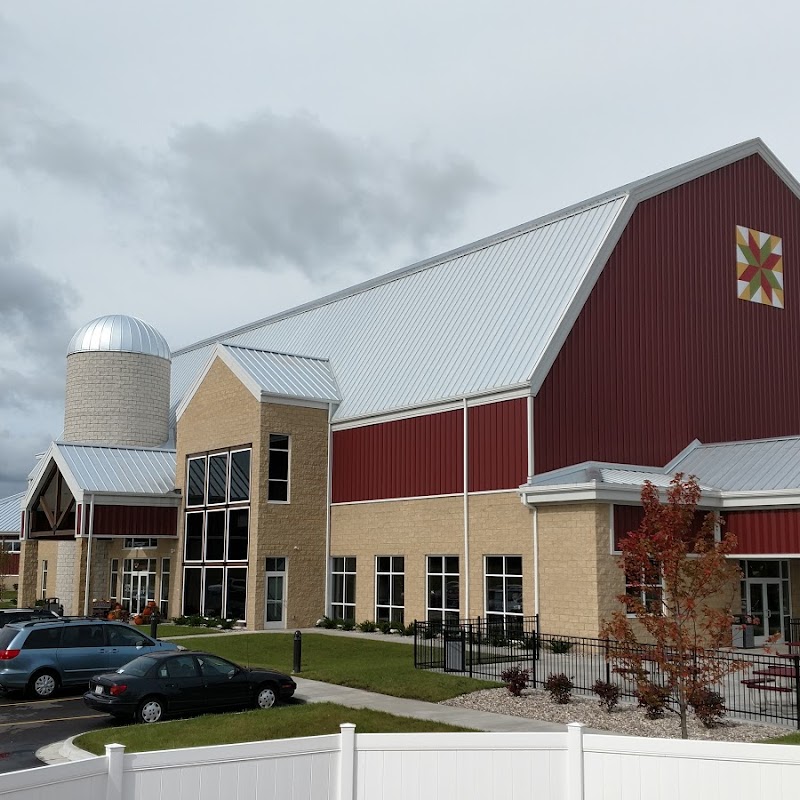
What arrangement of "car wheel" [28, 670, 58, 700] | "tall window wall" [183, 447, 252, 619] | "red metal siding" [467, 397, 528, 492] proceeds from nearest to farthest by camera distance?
"car wheel" [28, 670, 58, 700] → "red metal siding" [467, 397, 528, 492] → "tall window wall" [183, 447, 252, 619]

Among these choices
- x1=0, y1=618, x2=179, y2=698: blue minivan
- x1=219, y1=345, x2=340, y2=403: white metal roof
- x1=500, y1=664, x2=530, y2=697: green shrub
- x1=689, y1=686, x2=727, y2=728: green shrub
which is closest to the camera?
x1=689, y1=686, x2=727, y2=728: green shrub

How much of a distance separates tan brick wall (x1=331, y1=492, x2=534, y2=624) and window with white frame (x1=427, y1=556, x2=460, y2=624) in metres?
0.27

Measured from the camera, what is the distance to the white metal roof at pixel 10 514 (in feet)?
265

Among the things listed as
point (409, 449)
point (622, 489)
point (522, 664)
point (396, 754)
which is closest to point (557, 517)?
point (622, 489)

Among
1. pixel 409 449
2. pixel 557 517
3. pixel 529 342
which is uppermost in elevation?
pixel 529 342

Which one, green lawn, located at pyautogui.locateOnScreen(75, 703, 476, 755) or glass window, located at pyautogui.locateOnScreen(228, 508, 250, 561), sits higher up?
glass window, located at pyautogui.locateOnScreen(228, 508, 250, 561)

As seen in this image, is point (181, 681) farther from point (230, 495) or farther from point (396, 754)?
point (230, 495)

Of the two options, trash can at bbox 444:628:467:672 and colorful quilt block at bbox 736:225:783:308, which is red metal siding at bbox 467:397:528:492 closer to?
trash can at bbox 444:628:467:672

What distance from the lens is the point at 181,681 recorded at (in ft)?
61.7

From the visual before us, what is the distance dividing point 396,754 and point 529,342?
2601 cm

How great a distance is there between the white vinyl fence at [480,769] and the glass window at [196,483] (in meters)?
33.9

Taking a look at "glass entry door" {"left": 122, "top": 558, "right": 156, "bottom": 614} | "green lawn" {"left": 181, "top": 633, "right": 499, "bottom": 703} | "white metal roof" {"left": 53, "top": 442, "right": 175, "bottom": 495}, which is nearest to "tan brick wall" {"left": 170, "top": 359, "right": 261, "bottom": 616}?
"white metal roof" {"left": 53, "top": 442, "right": 175, "bottom": 495}

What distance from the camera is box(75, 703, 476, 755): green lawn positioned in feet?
52.0

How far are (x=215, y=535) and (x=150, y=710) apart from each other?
2260 centimetres
